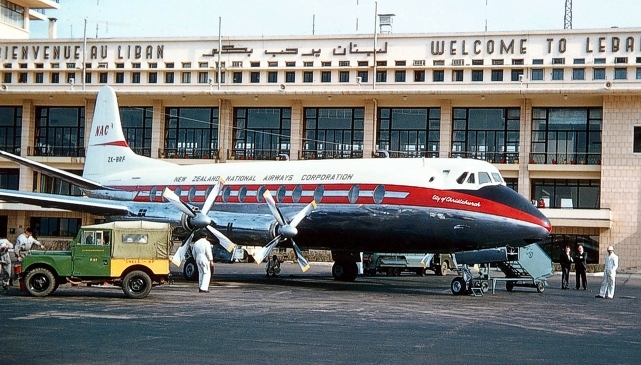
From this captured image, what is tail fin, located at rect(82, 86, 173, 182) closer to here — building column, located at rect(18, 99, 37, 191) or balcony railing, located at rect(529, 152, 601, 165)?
building column, located at rect(18, 99, 37, 191)

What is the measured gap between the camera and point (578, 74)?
189 feet

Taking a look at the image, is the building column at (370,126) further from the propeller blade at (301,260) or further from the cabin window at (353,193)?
the cabin window at (353,193)

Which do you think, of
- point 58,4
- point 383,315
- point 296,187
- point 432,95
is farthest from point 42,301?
point 58,4

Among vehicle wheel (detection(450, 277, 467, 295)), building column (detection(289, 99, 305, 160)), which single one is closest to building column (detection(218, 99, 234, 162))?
building column (detection(289, 99, 305, 160))

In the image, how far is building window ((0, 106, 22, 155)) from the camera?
68.4 meters

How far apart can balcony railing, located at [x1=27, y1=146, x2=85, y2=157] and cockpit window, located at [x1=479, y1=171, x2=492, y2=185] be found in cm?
4618

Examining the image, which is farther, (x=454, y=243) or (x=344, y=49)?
(x=344, y=49)

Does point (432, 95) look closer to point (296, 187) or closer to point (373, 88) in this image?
point (373, 88)

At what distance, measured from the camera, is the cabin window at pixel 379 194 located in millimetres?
27922

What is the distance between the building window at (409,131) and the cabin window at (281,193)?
1190 inches

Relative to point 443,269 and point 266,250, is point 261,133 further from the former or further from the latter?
point 266,250

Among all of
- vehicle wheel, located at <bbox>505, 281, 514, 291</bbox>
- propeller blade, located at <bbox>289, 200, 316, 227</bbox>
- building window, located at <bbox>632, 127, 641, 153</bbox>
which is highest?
building window, located at <bbox>632, 127, 641, 153</bbox>

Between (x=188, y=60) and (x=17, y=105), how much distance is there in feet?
51.6

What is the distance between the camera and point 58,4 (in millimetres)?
76188
